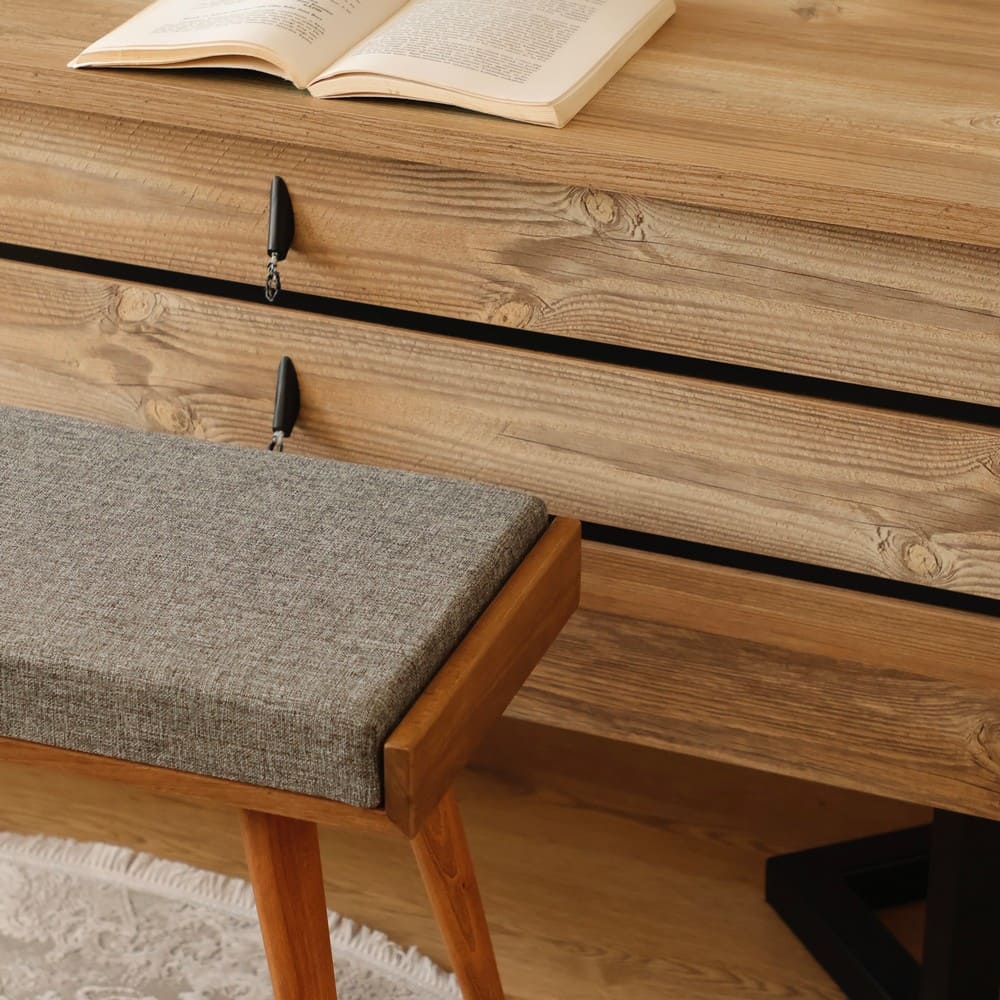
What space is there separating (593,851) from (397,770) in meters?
0.63

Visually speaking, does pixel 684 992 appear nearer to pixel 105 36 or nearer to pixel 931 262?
pixel 931 262

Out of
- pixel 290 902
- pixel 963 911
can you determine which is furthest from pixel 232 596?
pixel 963 911

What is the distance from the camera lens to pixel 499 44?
935 mm

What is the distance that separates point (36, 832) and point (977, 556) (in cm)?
80

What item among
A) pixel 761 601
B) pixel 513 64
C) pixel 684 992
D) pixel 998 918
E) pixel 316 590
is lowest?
pixel 684 992

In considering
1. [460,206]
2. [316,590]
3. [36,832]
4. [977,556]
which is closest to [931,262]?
[977,556]

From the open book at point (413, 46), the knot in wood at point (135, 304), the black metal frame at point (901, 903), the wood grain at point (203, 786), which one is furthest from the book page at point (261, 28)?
the black metal frame at point (901, 903)

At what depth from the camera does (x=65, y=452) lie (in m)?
0.84

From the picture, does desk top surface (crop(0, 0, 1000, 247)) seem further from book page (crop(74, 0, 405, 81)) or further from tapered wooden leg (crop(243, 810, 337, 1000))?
tapered wooden leg (crop(243, 810, 337, 1000))

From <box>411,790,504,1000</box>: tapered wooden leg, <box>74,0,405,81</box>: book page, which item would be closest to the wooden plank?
<box>411,790,504,1000</box>: tapered wooden leg

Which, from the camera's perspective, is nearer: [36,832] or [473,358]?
[473,358]

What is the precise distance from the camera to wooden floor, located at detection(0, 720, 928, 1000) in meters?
1.13

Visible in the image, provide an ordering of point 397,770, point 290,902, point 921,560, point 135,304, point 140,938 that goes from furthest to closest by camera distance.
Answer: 1. point 140,938
2. point 135,304
3. point 921,560
4. point 290,902
5. point 397,770

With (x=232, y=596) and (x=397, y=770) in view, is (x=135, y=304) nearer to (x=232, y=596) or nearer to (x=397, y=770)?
(x=232, y=596)
